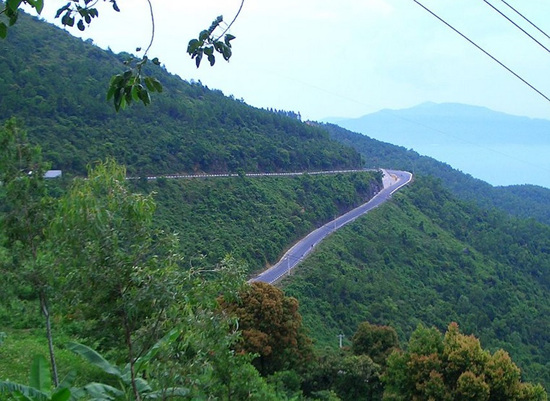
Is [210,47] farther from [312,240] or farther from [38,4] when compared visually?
[312,240]

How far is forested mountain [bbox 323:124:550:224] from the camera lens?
66750 millimetres

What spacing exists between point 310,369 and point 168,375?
10.3m

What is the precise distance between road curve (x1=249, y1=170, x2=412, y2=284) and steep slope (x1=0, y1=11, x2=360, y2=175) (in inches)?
193

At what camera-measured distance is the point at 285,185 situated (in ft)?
118

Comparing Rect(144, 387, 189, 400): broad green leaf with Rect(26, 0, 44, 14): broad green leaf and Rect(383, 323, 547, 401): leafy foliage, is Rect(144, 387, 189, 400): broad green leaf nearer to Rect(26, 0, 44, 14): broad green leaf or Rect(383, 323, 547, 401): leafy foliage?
Rect(26, 0, 44, 14): broad green leaf

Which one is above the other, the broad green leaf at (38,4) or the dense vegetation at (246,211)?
the broad green leaf at (38,4)

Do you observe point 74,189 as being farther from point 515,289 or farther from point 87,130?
point 515,289

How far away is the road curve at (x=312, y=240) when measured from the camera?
25491 mm

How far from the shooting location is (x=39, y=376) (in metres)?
4.94

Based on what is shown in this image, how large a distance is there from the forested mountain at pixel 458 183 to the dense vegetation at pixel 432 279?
22.6 metres

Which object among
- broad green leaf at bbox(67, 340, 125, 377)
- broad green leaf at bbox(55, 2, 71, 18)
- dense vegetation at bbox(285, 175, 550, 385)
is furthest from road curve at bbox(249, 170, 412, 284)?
broad green leaf at bbox(55, 2, 71, 18)

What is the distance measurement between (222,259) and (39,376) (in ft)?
6.74

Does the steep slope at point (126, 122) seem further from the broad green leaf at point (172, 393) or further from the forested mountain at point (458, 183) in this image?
the forested mountain at point (458, 183)

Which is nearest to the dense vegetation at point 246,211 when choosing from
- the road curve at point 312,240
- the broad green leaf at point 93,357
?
the road curve at point 312,240
